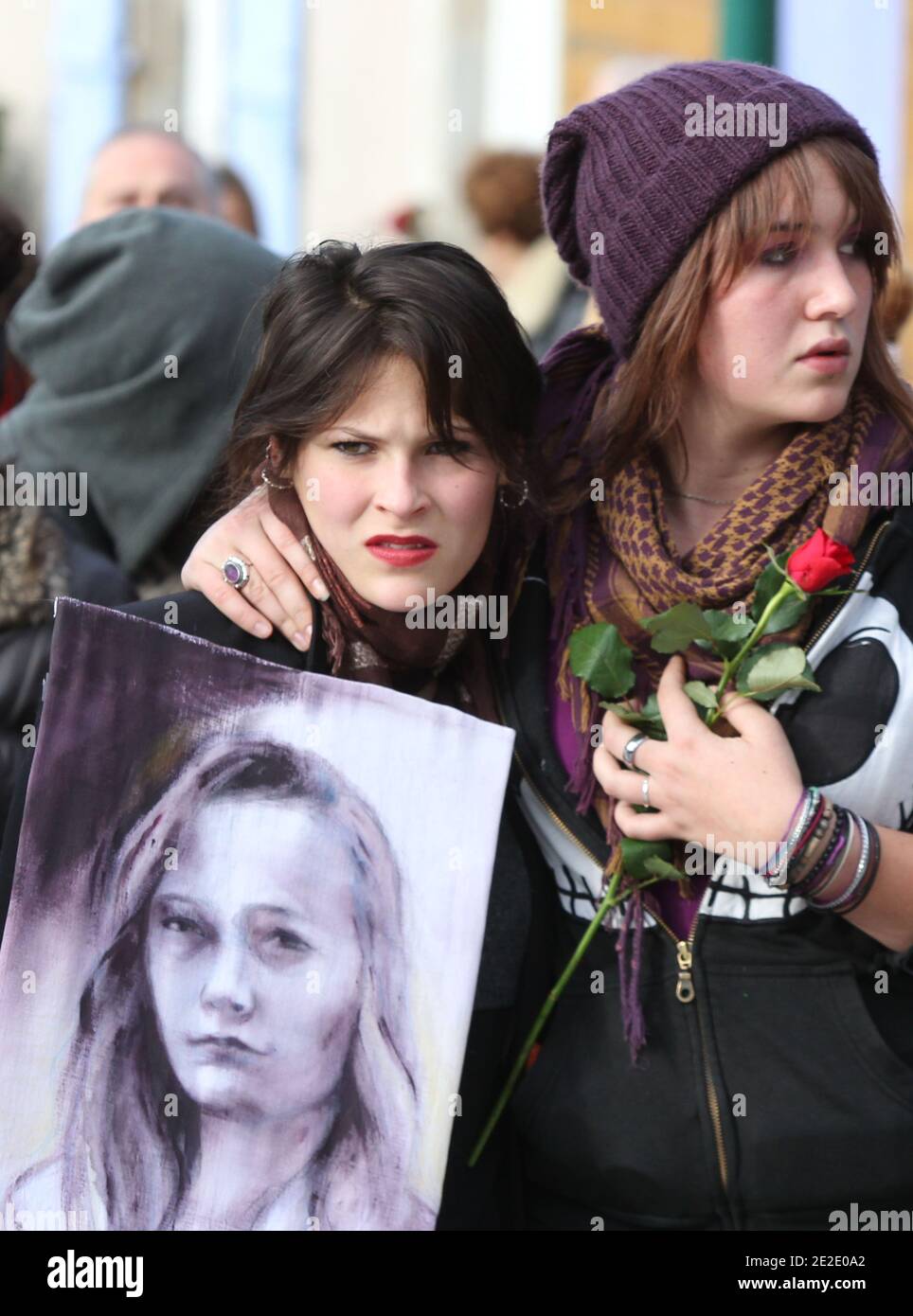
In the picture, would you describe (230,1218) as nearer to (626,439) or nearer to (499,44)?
(626,439)

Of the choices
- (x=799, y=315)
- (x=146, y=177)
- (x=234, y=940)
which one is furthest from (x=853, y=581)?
(x=146, y=177)

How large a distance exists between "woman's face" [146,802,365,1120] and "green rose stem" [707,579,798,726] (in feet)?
1.65

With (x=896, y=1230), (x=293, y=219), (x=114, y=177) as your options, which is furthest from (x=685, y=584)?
(x=293, y=219)

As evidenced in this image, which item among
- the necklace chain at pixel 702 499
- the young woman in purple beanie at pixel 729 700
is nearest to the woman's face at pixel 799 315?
the young woman in purple beanie at pixel 729 700

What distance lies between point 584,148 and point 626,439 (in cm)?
41

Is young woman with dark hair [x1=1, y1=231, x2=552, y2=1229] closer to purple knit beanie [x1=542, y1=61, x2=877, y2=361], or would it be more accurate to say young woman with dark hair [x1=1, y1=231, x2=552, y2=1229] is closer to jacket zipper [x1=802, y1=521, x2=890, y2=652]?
purple knit beanie [x1=542, y1=61, x2=877, y2=361]

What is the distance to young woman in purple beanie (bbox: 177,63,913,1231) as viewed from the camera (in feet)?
6.86

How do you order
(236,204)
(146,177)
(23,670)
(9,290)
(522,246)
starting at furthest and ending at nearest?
(236,204)
(522,246)
(146,177)
(9,290)
(23,670)

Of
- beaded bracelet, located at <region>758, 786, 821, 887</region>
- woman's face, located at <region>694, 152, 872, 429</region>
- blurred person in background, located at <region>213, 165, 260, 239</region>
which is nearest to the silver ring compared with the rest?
beaded bracelet, located at <region>758, 786, 821, 887</region>

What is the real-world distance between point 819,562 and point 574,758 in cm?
41

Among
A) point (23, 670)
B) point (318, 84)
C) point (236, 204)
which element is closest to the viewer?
point (23, 670)

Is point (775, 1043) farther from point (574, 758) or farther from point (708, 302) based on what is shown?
point (708, 302)

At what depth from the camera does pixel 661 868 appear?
2.14m

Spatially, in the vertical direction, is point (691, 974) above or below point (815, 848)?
below
